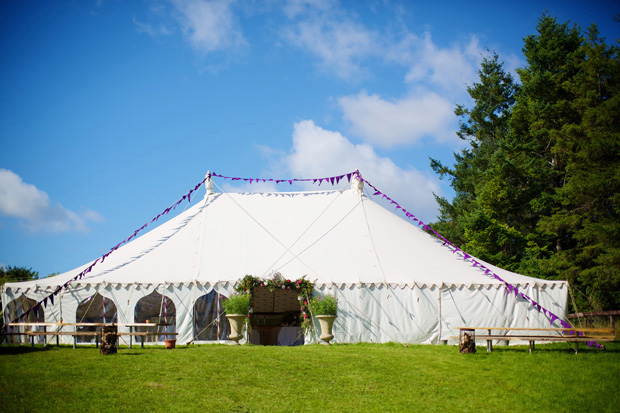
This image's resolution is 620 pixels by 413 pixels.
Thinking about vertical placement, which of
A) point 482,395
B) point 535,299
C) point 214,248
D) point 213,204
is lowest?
point 482,395

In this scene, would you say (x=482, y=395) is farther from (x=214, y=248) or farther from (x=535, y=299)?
(x=214, y=248)

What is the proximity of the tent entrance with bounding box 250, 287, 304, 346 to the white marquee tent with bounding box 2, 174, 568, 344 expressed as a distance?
3.72 ft

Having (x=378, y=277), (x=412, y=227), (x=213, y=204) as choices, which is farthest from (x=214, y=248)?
(x=412, y=227)

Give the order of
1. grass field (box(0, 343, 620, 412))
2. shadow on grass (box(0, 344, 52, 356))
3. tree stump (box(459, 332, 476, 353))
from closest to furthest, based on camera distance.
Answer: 1. grass field (box(0, 343, 620, 412))
2. shadow on grass (box(0, 344, 52, 356))
3. tree stump (box(459, 332, 476, 353))

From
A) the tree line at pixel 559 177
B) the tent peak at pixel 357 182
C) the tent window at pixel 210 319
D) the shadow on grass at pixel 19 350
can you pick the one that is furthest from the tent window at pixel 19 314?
the tree line at pixel 559 177

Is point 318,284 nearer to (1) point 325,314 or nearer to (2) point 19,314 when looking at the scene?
(1) point 325,314

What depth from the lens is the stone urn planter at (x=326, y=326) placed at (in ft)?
42.6

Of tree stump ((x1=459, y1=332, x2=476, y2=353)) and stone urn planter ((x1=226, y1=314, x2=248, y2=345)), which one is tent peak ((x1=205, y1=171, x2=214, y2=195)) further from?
Result: tree stump ((x1=459, y1=332, x2=476, y2=353))

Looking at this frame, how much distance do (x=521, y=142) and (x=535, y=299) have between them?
14896mm

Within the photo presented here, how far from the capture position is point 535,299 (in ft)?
45.2

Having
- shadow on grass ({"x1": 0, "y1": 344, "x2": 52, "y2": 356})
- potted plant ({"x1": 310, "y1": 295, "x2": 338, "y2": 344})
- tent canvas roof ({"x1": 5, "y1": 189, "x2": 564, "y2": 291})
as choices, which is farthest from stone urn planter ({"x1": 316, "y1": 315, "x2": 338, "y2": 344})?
shadow on grass ({"x1": 0, "y1": 344, "x2": 52, "y2": 356})

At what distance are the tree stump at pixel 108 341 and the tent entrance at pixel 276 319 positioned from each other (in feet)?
13.0

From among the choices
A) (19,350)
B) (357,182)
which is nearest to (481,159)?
(357,182)

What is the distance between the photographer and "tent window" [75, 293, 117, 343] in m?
13.6
